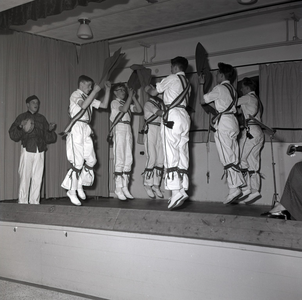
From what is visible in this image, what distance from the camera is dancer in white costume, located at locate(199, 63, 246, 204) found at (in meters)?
4.76

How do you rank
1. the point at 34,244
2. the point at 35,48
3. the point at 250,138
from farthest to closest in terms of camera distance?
the point at 35,48 < the point at 250,138 < the point at 34,244

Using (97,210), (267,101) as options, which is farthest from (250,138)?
(97,210)

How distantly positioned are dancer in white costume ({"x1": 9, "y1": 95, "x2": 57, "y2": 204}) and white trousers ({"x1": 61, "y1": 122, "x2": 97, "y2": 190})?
→ 779 mm

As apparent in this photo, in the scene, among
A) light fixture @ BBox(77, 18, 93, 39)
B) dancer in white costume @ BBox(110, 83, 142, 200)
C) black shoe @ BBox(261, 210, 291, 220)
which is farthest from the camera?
light fixture @ BBox(77, 18, 93, 39)

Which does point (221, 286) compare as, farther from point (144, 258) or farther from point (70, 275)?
point (70, 275)

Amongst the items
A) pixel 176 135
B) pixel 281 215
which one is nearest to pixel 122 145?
pixel 176 135

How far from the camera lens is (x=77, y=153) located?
15.8 feet

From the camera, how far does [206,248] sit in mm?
3230

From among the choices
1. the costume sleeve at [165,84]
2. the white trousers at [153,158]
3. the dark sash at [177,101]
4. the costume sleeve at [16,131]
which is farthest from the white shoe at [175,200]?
the costume sleeve at [16,131]

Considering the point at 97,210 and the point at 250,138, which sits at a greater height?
the point at 250,138

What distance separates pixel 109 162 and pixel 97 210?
3393 mm

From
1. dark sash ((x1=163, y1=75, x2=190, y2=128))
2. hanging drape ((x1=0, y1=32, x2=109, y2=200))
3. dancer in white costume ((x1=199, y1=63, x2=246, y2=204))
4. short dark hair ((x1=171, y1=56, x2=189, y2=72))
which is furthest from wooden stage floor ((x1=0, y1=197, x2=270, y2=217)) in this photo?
short dark hair ((x1=171, y1=56, x2=189, y2=72))

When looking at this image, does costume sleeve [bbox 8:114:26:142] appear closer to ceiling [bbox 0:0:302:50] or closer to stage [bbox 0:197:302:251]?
stage [bbox 0:197:302:251]

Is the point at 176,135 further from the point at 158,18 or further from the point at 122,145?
the point at 158,18
